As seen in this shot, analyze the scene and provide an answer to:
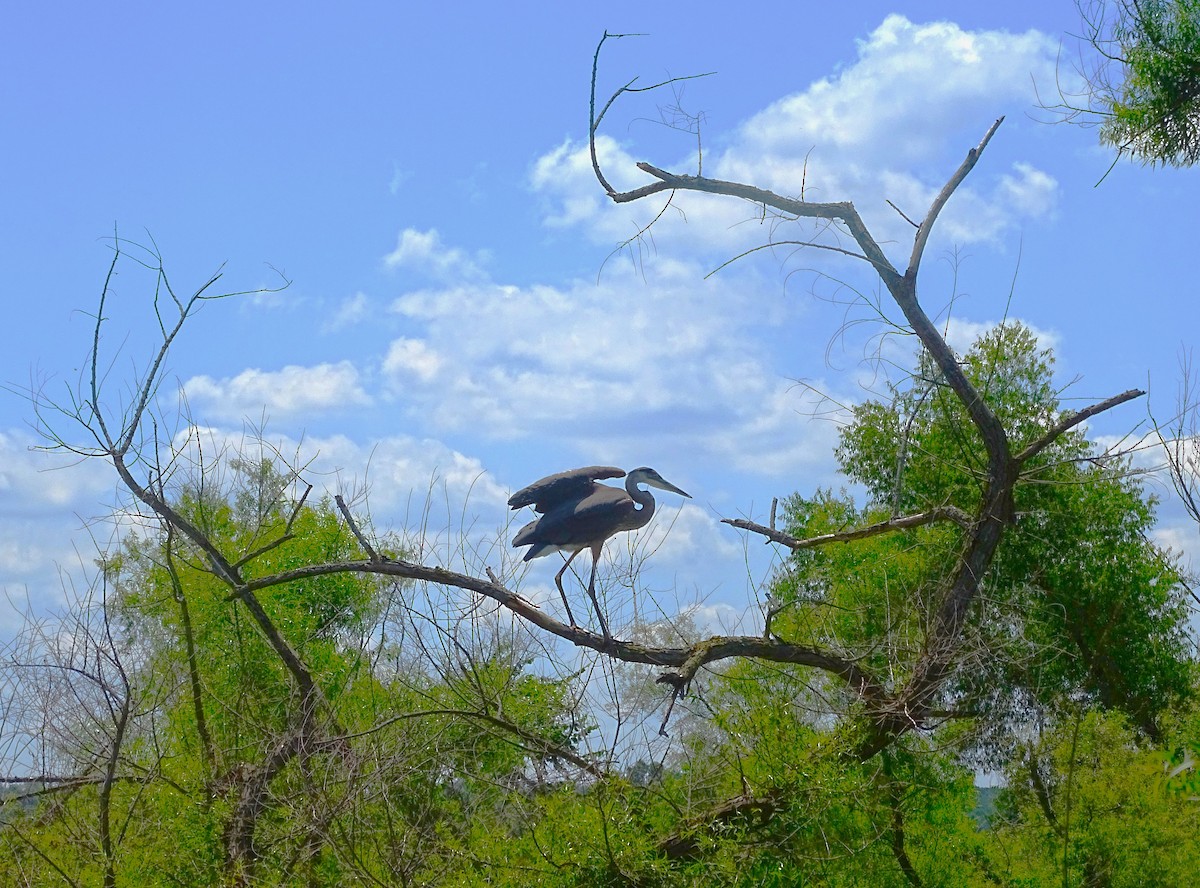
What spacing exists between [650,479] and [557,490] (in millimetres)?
876

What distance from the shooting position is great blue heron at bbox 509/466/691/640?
7.60 m

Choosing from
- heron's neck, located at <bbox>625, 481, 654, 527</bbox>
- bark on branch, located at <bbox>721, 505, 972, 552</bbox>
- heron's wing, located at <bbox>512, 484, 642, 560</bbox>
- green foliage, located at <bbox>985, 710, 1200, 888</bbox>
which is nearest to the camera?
bark on branch, located at <bbox>721, 505, 972, 552</bbox>

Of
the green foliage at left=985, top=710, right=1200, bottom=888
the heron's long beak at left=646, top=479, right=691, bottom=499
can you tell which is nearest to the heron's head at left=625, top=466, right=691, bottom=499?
the heron's long beak at left=646, top=479, right=691, bottom=499

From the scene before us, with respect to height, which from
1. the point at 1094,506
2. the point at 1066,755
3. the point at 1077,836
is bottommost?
the point at 1077,836

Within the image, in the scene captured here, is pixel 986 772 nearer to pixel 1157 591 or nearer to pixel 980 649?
pixel 1157 591

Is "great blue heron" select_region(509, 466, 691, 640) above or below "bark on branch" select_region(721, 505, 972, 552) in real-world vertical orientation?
above

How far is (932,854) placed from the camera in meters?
10.6

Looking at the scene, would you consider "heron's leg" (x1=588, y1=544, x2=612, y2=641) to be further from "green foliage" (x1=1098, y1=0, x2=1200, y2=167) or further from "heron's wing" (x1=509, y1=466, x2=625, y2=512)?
"green foliage" (x1=1098, y1=0, x2=1200, y2=167)

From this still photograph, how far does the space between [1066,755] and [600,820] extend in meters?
7.39

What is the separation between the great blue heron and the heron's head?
1.25ft

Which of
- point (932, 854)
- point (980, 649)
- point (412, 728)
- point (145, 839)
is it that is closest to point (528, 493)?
point (412, 728)

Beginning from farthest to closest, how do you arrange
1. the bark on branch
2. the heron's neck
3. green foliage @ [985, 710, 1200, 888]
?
green foliage @ [985, 710, 1200, 888] → the heron's neck → the bark on branch

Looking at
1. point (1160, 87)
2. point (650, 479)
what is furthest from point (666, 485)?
point (1160, 87)

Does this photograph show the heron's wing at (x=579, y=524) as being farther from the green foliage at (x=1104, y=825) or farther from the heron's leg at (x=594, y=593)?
the green foliage at (x=1104, y=825)
